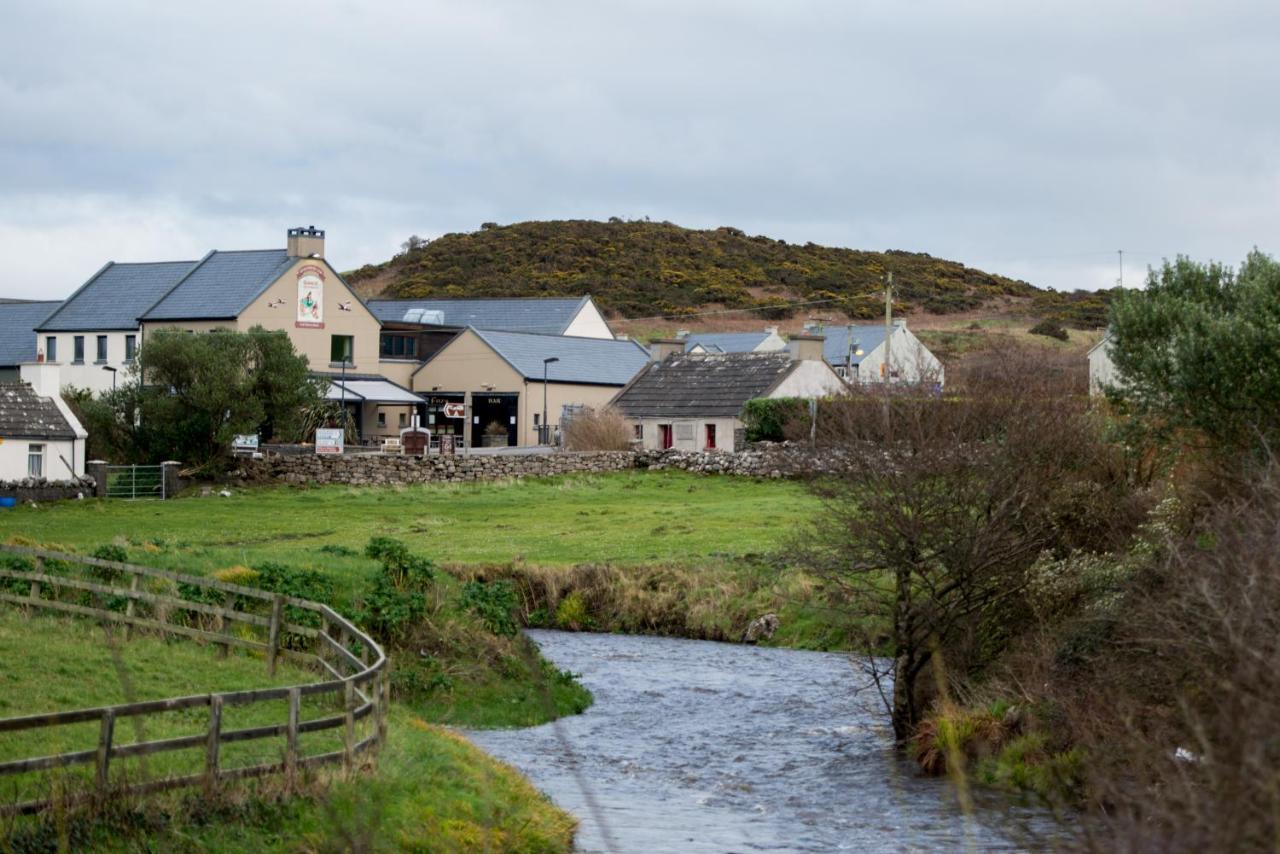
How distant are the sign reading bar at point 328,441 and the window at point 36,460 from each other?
1057cm

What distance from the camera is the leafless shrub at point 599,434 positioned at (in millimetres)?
67312

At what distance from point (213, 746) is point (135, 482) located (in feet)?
141

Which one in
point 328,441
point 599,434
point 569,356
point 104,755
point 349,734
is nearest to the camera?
point 104,755

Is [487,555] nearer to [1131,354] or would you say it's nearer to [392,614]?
[392,614]

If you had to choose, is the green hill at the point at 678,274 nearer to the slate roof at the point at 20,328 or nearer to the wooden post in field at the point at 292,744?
the slate roof at the point at 20,328

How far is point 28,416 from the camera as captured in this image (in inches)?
2131

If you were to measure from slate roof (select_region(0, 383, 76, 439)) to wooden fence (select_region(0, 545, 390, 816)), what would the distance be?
2883 centimetres

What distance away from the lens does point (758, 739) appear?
79.5 ft

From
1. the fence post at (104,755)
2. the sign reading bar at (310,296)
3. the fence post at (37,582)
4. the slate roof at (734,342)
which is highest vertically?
the sign reading bar at (310,296)

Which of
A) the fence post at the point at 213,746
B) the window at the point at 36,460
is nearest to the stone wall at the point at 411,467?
the window at the point at 36,460

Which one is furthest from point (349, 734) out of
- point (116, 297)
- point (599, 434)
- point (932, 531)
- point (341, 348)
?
point (116, 297)

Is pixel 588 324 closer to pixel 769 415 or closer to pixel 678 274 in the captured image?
pixel 769 415

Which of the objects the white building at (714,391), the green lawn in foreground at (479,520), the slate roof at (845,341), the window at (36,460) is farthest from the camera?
the slate roof at (845,341)

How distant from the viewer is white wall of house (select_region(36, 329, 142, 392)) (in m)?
80.8
